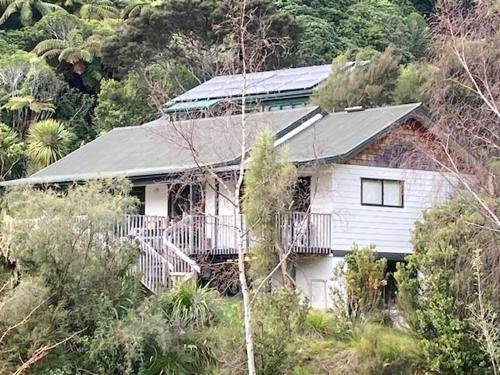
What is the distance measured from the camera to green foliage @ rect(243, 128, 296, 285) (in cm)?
1998

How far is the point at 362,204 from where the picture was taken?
81.3 ft

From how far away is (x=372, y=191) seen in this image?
989 inches

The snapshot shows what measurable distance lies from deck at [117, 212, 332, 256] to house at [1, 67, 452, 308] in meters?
0.02

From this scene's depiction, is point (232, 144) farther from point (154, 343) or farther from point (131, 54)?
point (131, 54)

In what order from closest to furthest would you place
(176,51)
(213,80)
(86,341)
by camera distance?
(86,341) → (213,80) → (176,51)

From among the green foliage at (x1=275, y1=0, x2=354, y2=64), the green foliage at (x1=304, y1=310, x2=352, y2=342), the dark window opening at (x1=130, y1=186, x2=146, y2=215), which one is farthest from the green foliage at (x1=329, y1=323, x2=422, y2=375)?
the green foliage at (x1=275, y1=0, x2=354, y2=64)

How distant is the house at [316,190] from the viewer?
22797 mm

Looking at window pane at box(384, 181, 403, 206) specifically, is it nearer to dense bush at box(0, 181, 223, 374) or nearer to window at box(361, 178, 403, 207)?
window at box(361, 178, 403, 207)

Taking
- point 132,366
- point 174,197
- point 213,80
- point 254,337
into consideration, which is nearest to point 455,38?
point 254,337

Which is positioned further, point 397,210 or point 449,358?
point 397,210

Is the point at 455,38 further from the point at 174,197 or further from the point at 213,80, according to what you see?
the point at 213,80

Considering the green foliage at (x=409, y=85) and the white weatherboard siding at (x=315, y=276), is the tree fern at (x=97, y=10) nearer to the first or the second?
the green foliage at (x=409, y=85)

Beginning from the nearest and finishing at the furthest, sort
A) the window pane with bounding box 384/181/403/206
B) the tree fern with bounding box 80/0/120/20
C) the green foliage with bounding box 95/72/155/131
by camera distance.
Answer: the window pane with bounding box 384/181/403/206 < the green foliage with bounding box 95/72/155/131 < the tree fern with bounding box 80/0/120/20

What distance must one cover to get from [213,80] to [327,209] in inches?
691
